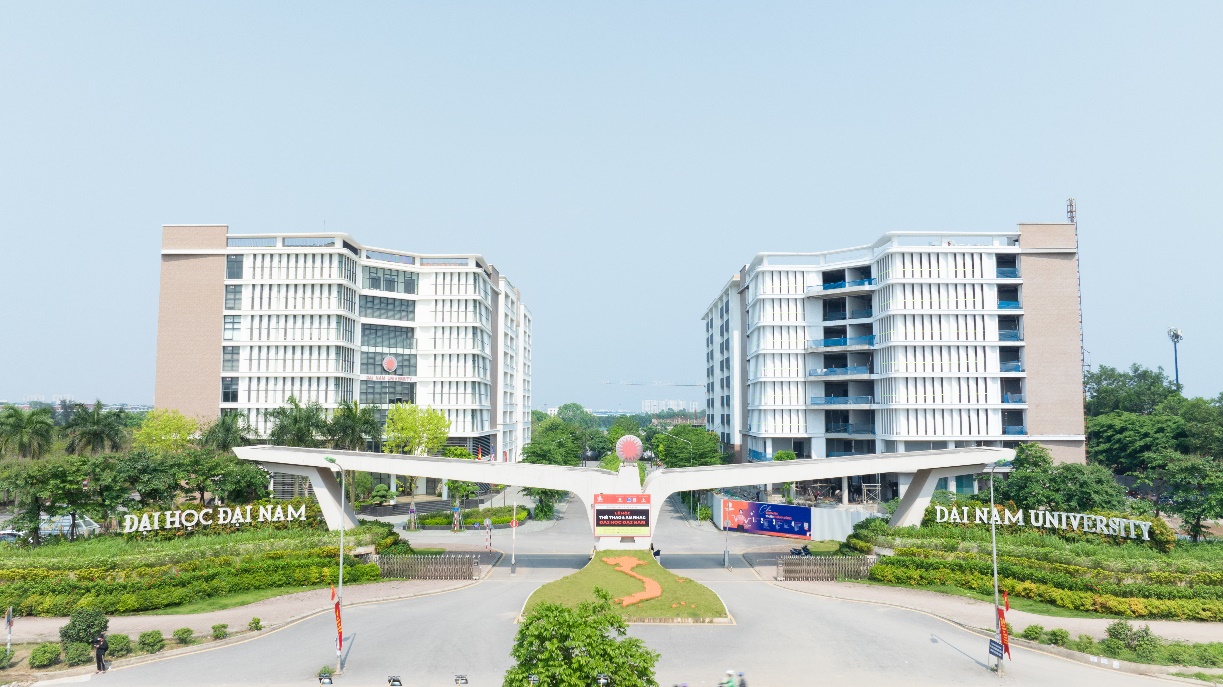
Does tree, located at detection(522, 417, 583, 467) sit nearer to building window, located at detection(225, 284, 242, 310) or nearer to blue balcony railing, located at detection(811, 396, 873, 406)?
blue balcony railing, located at detection(811, 396, 873, 406)

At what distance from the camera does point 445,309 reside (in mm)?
91688

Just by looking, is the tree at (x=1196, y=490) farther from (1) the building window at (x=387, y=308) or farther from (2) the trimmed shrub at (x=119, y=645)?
(1) the building window at (x=387, y=308)

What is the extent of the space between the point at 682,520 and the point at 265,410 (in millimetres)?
50007

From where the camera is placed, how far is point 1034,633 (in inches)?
1228

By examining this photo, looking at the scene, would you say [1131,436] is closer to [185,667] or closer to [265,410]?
[185,667]

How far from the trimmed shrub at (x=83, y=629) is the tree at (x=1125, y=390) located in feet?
406

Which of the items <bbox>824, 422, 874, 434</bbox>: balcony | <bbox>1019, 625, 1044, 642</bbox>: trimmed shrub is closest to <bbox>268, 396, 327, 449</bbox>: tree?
<bbox>1019, 625, 1044, 642</bbox>: trimmed shrub

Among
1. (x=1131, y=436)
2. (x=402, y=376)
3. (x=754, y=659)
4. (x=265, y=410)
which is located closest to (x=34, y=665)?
(x=754, y=659)

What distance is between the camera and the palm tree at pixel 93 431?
66250 mm

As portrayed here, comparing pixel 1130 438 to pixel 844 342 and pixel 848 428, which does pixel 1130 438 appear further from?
pixel 844 342

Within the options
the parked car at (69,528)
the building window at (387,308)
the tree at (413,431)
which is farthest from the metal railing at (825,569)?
the building window at (387,308)

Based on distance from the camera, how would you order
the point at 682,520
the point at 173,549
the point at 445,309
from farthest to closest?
1. the point at 445,309
2. the point at 682,520
3. the point at 173,549

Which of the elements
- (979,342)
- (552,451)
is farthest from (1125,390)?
(552,451)

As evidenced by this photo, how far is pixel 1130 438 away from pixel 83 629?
4053 inches
